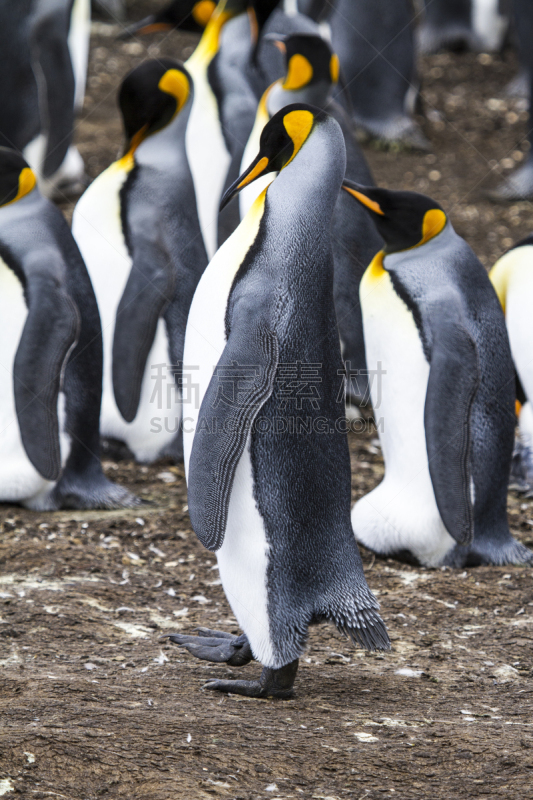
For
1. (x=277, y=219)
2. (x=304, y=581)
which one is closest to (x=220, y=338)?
(x=277, y=219)

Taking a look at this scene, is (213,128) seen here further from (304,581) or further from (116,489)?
(304,581)

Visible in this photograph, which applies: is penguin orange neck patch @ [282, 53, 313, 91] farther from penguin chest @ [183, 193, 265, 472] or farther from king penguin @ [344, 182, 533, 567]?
penguin chest @ [183, 193, 265, 472]

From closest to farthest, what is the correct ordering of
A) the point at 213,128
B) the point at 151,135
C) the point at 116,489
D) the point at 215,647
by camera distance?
the point at 215,647
the point at 116,489
the point at 151,135
the point at 213,128

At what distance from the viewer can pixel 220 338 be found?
91.0 inches

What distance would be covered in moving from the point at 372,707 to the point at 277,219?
1.16m

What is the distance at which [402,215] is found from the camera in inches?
128

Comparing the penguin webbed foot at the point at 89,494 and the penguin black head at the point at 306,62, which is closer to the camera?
the penguin webbed foot at the point at 89,494

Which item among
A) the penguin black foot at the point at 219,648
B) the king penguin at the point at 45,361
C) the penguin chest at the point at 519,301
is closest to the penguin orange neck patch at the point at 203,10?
the king penguin at the point at 45,361

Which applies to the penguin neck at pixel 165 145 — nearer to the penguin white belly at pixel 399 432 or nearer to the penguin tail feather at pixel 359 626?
the penguin white belly at pixel 399 432

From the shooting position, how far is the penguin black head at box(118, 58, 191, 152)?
4039 mm

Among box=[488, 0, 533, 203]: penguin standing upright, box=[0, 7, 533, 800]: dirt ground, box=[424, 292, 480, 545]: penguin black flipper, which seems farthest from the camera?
box=[488, 0, 533, 203]: penguin standing upright

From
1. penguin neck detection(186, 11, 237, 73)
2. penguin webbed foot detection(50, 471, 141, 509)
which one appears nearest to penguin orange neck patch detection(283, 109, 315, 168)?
penguin webbed foot detection(50, 471, 141, 509)

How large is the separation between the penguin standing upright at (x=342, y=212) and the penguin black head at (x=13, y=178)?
1.08m

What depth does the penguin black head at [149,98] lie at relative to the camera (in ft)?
13.3
